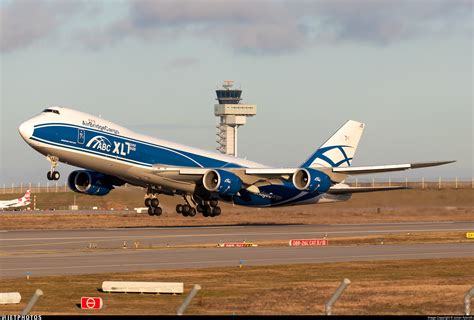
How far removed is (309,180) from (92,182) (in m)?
16.6

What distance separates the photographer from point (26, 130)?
59688 millimetres

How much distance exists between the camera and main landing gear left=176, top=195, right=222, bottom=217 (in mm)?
71375

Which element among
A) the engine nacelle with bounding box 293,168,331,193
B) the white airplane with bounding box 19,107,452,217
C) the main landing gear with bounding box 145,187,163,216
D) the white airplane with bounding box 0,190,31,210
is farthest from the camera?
the white airplane with bounding box 0,190,31,210

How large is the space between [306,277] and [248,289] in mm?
4926

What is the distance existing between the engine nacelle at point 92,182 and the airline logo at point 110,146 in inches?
278

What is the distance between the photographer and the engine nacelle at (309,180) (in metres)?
68.8

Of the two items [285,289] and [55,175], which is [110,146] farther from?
[285,289]

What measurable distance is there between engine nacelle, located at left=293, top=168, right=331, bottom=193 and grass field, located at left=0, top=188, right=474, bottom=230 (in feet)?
40.5

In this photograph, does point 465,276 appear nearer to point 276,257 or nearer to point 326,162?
point 276,257

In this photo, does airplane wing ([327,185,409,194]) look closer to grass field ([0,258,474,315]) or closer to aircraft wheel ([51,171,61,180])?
aircraft wheel ([51,171,61,180])

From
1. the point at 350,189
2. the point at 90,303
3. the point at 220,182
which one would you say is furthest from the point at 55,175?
the point at 90,303

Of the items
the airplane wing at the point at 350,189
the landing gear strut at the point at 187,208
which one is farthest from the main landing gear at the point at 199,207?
the airplane wing at the point at 350,189

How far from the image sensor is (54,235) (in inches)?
2500

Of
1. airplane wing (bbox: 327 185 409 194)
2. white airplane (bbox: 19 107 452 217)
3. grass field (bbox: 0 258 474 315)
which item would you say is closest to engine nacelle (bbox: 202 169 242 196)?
white airplane (bbox: 19 107 452 217)
